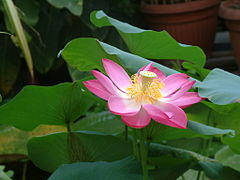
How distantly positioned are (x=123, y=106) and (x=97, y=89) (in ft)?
0.13

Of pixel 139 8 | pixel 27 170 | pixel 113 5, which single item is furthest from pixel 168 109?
pixel 139 8

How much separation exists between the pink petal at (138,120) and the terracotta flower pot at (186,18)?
175 cm

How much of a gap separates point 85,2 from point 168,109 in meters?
1.59

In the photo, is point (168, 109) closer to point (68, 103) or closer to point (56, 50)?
point (68, 103)

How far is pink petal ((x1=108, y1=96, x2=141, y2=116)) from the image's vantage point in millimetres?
547

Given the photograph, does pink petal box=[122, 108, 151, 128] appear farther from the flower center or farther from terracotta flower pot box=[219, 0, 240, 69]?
terracotta flower pot box=[219, 0, 240, 69]

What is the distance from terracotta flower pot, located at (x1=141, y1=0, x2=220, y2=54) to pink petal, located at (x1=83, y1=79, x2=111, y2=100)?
1.73m

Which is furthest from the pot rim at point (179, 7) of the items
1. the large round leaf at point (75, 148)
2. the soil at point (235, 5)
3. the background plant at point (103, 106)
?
the large round leaf at point (75, 148)

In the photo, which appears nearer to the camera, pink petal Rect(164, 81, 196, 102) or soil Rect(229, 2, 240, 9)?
pink petal Rect(164, 81, 196, 102)

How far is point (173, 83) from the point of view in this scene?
0.63 metres

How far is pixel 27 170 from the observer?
4.90 ft

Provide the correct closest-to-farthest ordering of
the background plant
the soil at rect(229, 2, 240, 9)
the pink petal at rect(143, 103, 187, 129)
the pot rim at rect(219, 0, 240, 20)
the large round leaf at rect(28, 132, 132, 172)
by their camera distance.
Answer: the pink petal at rect(143, 103, 187, 129), the background plant, the large round leaf at rect(28, 132, 132, 172), the pot rim at rect(219, 0, 240, 20), the soil at rect(229, 2, 240, 9)

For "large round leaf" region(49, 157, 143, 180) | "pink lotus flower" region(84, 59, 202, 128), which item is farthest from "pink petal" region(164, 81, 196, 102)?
"large round leaf" region(49, 157, 143, 180)

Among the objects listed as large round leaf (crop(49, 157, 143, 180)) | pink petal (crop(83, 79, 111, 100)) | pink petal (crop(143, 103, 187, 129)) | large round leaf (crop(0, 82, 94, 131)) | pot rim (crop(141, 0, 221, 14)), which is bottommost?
pot rim (crop(141, 0, 221, 14))
